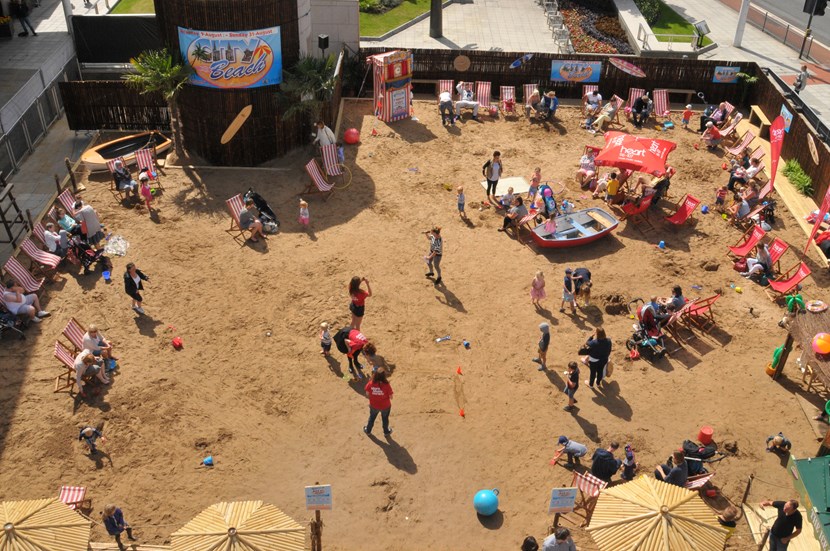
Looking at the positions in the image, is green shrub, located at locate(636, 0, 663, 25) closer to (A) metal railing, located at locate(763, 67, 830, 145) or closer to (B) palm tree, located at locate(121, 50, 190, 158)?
(A) metal railing, located at locate(763, 67, 830, 145)

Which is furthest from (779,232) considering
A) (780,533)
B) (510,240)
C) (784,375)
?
(780,533)

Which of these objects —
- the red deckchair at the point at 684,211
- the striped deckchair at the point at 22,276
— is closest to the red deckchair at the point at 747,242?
the red deckchair at the point at 684,211

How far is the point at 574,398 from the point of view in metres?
16.2

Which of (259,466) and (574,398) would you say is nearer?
(259,466)

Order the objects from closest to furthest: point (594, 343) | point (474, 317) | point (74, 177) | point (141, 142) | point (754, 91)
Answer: point (594, 343)
point (474, 317)
point (74, 177)
point (141, 142)
point (754, 91)

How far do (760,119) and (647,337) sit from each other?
14.0 m

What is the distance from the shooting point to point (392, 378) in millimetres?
16594

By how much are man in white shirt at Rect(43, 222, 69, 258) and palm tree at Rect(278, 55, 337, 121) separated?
7.44 m

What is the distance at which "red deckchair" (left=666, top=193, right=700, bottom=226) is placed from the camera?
842 inches

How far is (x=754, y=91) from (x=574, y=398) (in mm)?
18446

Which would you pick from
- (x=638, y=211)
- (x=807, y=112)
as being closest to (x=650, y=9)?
(x=807, y=112)

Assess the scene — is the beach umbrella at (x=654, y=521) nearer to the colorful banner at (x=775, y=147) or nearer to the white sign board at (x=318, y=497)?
the white sign board at (x=318, y=497)

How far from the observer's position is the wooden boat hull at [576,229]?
20.5 m

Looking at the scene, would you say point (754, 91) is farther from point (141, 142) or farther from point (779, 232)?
point (141, 142)
